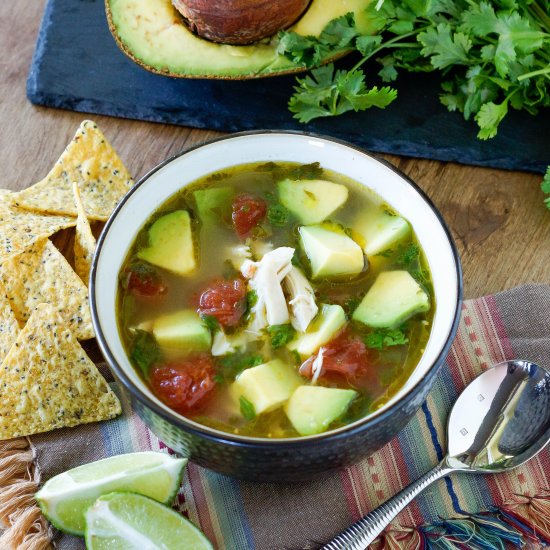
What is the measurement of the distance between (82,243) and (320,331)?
3.01 feet

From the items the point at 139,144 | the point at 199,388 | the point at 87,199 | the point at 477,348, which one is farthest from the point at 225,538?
the point at 139,144

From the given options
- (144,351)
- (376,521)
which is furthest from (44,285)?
(376,521)

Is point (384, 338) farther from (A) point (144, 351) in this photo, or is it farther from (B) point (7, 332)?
(B) point (7, 332)

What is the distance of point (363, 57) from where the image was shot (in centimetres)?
332

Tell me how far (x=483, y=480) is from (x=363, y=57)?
1.79 m

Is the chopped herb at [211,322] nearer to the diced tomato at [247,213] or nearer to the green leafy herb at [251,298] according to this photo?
the green leafy herb at [251,298]

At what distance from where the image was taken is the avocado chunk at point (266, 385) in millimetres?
2094

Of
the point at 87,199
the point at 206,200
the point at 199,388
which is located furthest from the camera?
the point at 87,199

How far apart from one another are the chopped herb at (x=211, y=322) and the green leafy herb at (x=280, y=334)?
142mm

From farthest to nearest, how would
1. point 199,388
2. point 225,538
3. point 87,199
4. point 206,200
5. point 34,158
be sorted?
1. point 34,158
2. point 87,199
3. point 206,200
4. point 225,538
5. point 199,388

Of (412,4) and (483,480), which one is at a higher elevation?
(412,4)

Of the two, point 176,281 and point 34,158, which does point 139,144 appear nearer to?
point 34,158

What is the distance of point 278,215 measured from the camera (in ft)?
8.05

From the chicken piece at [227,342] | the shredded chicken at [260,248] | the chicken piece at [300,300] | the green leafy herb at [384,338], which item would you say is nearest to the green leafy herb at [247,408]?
the chicken piece at [227,342]
